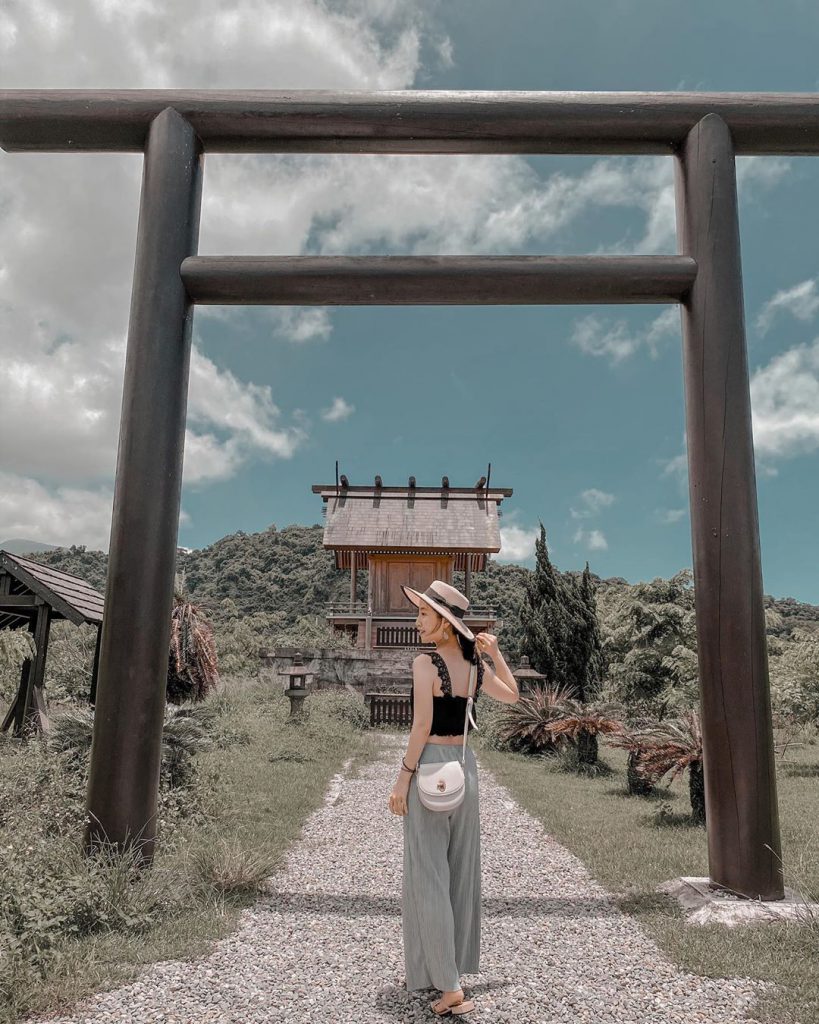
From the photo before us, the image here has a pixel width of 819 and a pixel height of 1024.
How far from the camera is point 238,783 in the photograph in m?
7.88

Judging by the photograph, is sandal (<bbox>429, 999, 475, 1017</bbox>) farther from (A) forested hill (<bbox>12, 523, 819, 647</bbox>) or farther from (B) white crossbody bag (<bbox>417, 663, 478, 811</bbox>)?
(A) forested hill (<bbox>12, 523, 819, 647</bbox>)

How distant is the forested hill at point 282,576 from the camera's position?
1323 inches

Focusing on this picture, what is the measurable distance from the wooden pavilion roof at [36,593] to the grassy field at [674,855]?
6386 millimetres

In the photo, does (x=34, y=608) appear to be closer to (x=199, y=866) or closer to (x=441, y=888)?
(x=199, y=866)

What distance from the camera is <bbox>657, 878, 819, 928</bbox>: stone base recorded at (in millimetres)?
4125

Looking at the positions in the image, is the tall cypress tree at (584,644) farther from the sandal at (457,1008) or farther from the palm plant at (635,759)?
the sandal at (457,1008)

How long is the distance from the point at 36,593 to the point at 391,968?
821 centimetres

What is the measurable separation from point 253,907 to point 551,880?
218 centimetres

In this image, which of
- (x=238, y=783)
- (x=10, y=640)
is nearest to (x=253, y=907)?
(x=238, y=783)

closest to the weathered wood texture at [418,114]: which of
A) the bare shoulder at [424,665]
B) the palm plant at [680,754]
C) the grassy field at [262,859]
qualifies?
the bare shoulder at [424,665]

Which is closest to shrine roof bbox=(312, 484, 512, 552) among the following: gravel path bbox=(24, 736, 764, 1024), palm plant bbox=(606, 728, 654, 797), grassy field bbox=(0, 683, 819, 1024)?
grassy field bbox=(0, 683, 819, 1024)

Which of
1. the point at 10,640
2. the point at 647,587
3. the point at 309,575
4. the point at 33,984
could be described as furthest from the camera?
the point at 309,575

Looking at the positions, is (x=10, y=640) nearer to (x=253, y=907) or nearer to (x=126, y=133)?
(x=253, y=907)

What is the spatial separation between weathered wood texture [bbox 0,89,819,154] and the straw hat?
364 cm
